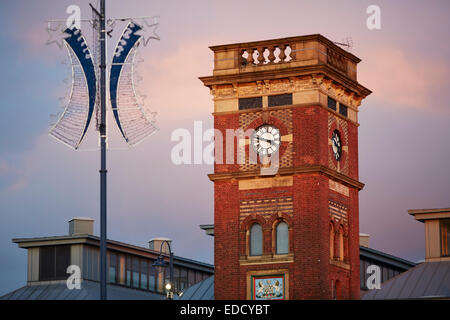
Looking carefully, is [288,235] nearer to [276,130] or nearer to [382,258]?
[276,130]

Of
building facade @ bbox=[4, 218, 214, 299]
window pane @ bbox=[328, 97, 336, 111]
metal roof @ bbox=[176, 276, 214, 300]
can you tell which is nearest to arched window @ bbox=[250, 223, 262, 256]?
window pane @ bbox=[328, 97, 336, 111]

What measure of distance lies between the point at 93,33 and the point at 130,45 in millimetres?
1368

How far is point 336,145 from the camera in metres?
69.6

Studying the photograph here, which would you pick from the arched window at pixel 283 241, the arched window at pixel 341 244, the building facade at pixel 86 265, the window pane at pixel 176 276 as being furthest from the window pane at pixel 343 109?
the window pane at pixel 176 276

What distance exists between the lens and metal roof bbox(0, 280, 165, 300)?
86.8 metres

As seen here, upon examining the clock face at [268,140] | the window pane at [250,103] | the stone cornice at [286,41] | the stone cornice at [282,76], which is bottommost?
the clock face at [268,140]

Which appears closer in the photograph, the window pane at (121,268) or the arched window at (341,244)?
the arched window at (341,244)

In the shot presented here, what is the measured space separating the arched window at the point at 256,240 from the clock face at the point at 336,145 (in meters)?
5.40

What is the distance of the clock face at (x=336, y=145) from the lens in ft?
227

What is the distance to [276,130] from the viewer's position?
67938 millimetres

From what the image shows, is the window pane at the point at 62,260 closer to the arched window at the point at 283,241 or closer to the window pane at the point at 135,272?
the window pane at the point at 135,272

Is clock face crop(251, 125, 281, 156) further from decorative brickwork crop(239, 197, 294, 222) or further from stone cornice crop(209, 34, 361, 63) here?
stone cornice crop(209, 34, 361, 63)

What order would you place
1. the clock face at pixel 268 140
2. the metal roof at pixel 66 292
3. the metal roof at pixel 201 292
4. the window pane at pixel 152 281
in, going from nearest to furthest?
the clock face at pixel 268 140
the metal roof at pixel 201 292
the metal roof at pixel 66 292
the window pane at pixel 152 281

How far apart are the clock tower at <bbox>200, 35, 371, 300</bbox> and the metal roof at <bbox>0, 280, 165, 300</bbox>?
20282 millimetres
